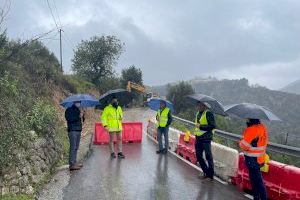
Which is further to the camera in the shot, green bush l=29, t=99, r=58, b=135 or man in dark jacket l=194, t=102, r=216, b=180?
green bush l=29, t=99, r=58, b=135

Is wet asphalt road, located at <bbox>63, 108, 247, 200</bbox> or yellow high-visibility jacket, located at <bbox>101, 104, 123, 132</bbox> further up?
yellow high-visibility jacket, located at <bbox>101, 104, 123, 132</bbox>

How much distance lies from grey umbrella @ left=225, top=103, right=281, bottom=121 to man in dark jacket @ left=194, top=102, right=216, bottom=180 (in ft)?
6.36

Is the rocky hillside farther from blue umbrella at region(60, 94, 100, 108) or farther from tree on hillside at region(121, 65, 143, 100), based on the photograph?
tree on hillside at region(121, 65, 143, 100)

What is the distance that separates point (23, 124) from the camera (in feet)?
39.0

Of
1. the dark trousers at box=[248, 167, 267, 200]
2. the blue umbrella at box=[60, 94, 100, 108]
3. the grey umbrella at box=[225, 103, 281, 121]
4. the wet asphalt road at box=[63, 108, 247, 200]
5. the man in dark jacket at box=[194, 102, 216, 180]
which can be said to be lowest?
the wet asphalt road at box=[63, 108, 247, 200]

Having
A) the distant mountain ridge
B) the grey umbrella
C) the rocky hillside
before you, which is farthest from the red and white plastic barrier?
the distant mountain ridge

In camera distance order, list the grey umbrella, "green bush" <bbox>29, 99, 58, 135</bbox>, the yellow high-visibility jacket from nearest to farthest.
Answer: the grey umbrella < "green bush" <bbox>29, 99, 58, 135</bbox> < the yellow high-visibility jacket

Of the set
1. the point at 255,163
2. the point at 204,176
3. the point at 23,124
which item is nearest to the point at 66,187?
the point at 23,124

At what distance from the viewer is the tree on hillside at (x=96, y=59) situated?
185 feet

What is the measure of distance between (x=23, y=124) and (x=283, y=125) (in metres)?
83.4

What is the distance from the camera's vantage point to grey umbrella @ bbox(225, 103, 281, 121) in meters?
8.62

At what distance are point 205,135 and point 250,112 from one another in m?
2.53

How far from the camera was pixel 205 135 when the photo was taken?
11125 mm

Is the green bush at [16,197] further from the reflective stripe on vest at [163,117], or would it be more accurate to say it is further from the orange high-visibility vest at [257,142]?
the reflective stripe on vest at [163,117]
